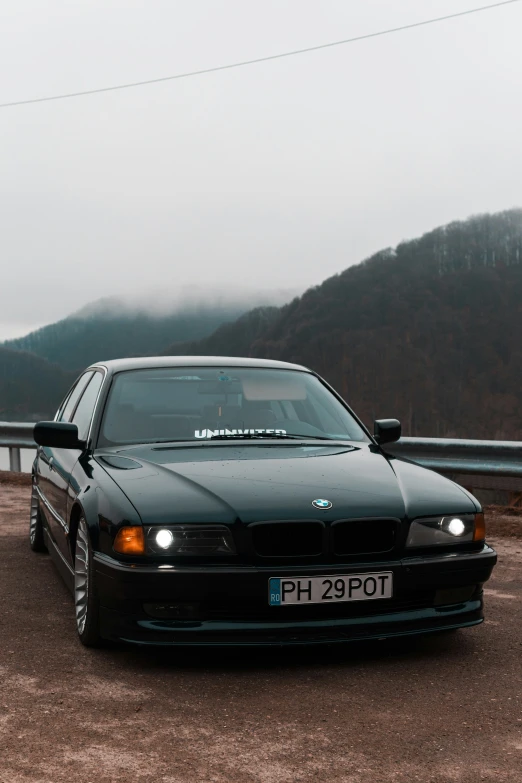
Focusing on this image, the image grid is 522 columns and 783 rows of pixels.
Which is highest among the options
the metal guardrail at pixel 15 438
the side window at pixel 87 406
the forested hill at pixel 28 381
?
the side window at pixel 87 406

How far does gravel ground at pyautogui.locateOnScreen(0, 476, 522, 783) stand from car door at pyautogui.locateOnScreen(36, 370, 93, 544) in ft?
2.09

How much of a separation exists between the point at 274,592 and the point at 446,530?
2.64 feet

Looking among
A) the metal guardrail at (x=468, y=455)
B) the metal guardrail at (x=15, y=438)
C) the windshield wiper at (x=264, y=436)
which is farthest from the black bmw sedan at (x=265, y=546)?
the metal guardrail at (x=15, y=438)

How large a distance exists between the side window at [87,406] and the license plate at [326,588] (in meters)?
1.77

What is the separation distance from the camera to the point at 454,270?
160625mm

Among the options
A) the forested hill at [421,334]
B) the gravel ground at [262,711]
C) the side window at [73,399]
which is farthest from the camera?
the forested hill at [421,334]

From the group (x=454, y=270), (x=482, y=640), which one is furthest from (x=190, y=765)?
(x=454, y=270)

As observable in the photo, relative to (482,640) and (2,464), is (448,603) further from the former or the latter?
(2,464)

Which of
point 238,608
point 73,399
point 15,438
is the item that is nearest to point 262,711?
point 238,608

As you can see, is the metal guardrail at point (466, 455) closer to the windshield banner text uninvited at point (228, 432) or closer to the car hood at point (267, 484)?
the windshield banner text uninvited at point (228, 432)

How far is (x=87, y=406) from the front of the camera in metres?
5.45

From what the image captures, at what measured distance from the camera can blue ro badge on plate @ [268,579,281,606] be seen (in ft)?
12.0

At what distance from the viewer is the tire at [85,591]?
400cm

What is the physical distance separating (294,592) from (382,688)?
1.60 feet
